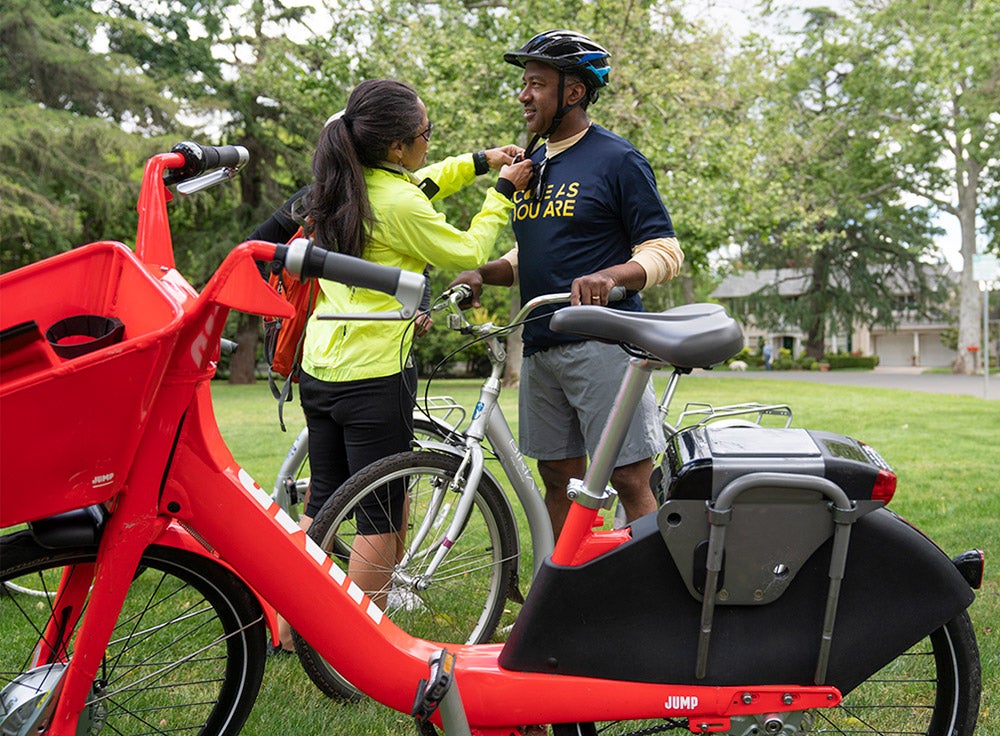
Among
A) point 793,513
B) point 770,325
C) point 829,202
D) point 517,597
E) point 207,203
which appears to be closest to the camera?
point 793,513

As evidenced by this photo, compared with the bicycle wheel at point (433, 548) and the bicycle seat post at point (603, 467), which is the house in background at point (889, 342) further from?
the bicycle seat post at point (603, 467)

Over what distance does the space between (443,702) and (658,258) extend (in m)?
1.47

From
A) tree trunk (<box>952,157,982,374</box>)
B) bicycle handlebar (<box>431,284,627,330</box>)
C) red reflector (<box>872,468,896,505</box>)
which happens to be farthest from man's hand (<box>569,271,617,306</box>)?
tree trunk (<box>952,157,982,374</box>)

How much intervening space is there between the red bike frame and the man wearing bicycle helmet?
100 centimetres

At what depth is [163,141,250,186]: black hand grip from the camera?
2.31 meters

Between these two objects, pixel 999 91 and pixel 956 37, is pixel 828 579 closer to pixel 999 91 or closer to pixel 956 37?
pixel 956 37

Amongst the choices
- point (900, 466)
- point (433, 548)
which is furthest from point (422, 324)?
point (900, 466)

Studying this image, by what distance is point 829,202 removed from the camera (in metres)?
33.8

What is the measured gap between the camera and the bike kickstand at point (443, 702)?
2.15 metres

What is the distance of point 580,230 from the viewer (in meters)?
3.11

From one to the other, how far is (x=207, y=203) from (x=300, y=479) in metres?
22.0

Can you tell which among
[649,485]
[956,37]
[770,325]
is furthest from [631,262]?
[770,325]

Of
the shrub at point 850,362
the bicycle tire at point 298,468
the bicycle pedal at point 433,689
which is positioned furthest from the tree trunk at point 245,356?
the shrub at point 850,362

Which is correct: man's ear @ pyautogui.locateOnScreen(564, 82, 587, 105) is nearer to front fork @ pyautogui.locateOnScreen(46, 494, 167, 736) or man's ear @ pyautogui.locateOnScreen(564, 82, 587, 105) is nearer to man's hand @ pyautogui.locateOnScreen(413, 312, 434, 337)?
man's hand @ pyautogui.locateOnScreen(413, 312, 434, 337)
